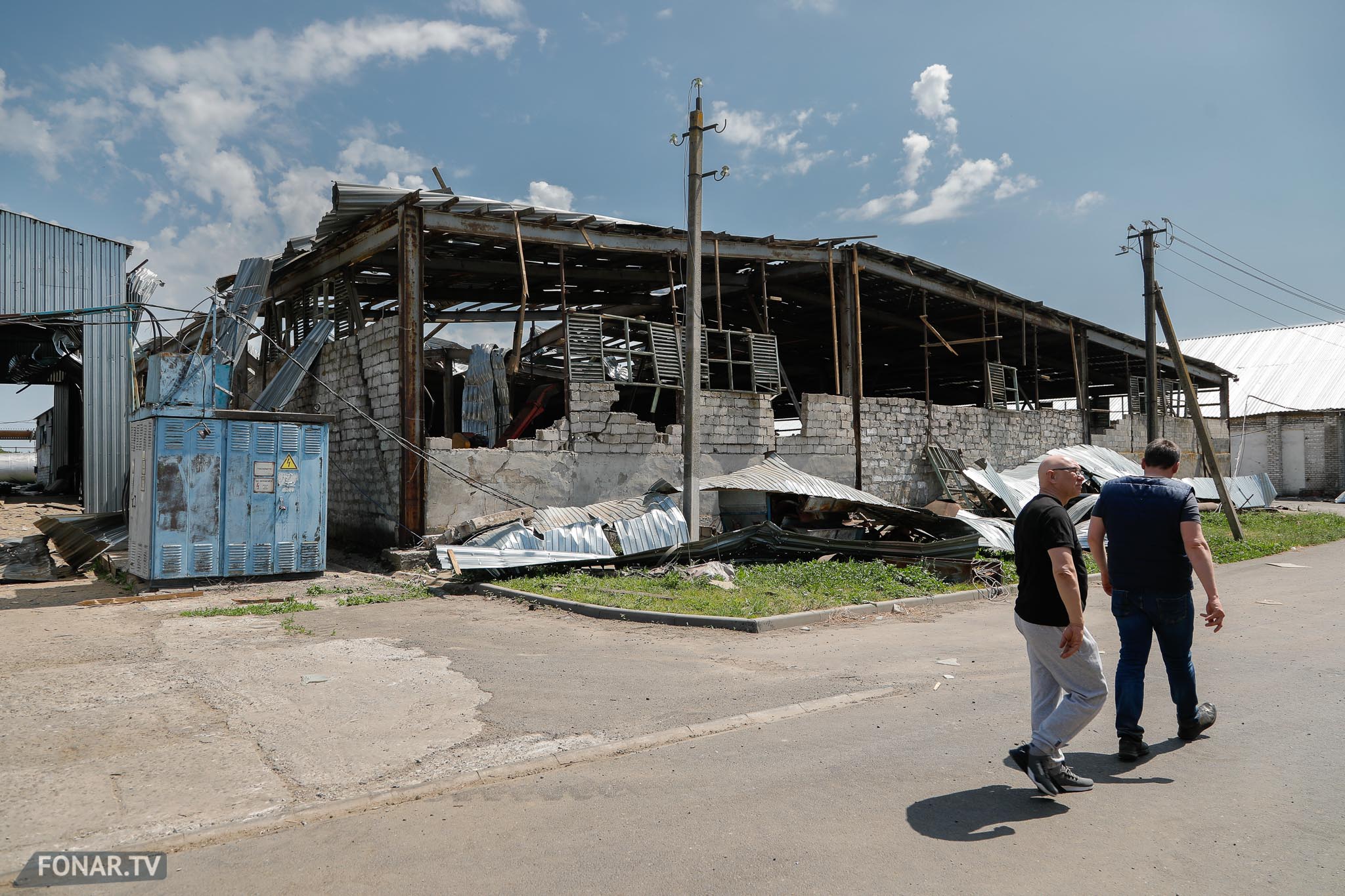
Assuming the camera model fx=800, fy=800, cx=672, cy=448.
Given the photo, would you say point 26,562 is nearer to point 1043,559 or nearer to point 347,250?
point 347,250

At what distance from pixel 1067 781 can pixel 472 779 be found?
2949mm

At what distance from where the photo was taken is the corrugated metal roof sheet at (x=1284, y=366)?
36.4m

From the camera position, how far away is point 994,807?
12.3 feet

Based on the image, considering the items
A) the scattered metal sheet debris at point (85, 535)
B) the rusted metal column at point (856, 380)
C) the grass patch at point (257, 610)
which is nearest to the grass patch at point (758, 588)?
the grass patch at point (257, 610)

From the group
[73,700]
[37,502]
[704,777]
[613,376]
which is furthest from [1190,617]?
[37,502]

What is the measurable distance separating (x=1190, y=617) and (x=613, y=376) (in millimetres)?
11324

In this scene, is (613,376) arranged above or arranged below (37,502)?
above

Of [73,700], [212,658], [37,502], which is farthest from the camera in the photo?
[37,502]

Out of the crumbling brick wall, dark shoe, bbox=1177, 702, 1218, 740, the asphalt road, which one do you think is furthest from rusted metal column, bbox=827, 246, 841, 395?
dark shoe, bbox=1177, 702, 1218, 740

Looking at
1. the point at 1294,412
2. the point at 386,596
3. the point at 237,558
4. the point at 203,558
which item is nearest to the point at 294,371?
the point at 237,558

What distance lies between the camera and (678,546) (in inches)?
449

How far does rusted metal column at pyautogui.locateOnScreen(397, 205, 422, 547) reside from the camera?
1265 cm

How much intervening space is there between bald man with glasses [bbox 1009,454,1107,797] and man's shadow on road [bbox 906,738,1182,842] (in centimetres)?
12

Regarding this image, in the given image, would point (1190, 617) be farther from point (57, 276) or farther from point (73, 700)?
point (57, 276)
